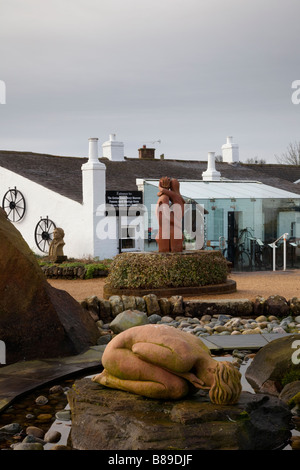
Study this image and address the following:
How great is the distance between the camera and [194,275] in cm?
1312

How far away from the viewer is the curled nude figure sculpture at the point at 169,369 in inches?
177

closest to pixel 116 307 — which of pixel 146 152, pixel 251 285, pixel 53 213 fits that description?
pixel 251 285

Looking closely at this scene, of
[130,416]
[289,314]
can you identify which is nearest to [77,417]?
[130,416]

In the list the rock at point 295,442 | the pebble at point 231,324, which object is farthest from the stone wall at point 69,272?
the rock at point 295,442

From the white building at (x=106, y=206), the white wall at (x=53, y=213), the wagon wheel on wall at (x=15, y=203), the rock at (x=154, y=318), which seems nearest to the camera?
the rock at (x=154, y=318)

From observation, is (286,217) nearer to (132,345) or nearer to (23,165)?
(23,165)

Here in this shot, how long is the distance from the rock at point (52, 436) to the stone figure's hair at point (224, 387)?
46.7 inches

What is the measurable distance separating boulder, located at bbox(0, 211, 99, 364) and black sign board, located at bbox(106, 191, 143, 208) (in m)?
14.0

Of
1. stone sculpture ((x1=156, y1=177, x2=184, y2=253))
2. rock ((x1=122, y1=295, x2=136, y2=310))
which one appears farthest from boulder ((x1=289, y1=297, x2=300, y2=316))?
stone sculpture ((x1=156, y1=177, x2=184, y2=253))

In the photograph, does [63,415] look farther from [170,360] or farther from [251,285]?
[251,285]

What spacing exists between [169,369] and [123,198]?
16690 mm

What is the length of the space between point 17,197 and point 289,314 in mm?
15172

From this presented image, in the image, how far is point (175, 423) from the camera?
4277 millimetres

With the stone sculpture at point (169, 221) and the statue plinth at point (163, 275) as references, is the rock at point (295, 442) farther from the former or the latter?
the stone sculpture at point (169, 221)
